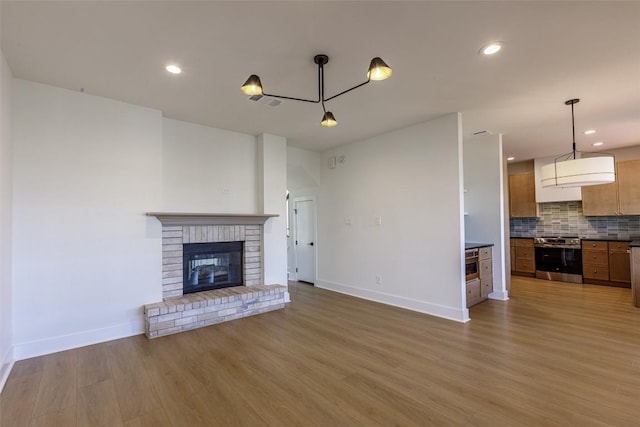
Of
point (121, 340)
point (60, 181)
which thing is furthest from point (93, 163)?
point (121, 340)

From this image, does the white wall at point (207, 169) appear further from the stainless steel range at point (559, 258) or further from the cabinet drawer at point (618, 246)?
the cabinet drawer at point (618, 246)

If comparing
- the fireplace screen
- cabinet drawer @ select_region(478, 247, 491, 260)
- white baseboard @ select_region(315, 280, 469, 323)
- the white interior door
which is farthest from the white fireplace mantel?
cabinet drawer @ select_region(478, 247, 491, 260)

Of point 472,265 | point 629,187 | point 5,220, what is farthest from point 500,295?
point 5,220

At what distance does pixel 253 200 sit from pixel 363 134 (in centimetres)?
220

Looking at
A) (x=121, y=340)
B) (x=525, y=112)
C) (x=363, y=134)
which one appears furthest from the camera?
(x=363, y=134)

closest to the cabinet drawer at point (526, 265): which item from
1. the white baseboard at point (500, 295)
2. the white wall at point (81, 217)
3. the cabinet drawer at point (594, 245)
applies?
the cabinet drawer at point (594, 245)

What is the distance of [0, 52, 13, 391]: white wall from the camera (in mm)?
2605

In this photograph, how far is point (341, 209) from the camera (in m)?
5.82

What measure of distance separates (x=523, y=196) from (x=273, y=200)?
19.9ft

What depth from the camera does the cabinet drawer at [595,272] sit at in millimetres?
5969

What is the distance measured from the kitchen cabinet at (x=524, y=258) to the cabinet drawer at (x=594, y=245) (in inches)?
36.3

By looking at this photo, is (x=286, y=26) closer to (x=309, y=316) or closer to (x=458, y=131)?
(x=458, y=131)

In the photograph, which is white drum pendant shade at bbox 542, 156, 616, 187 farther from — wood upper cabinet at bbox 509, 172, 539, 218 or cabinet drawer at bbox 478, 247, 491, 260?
wood upper cabinet at bbox 509, 172, 539, 218

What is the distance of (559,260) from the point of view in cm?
649
